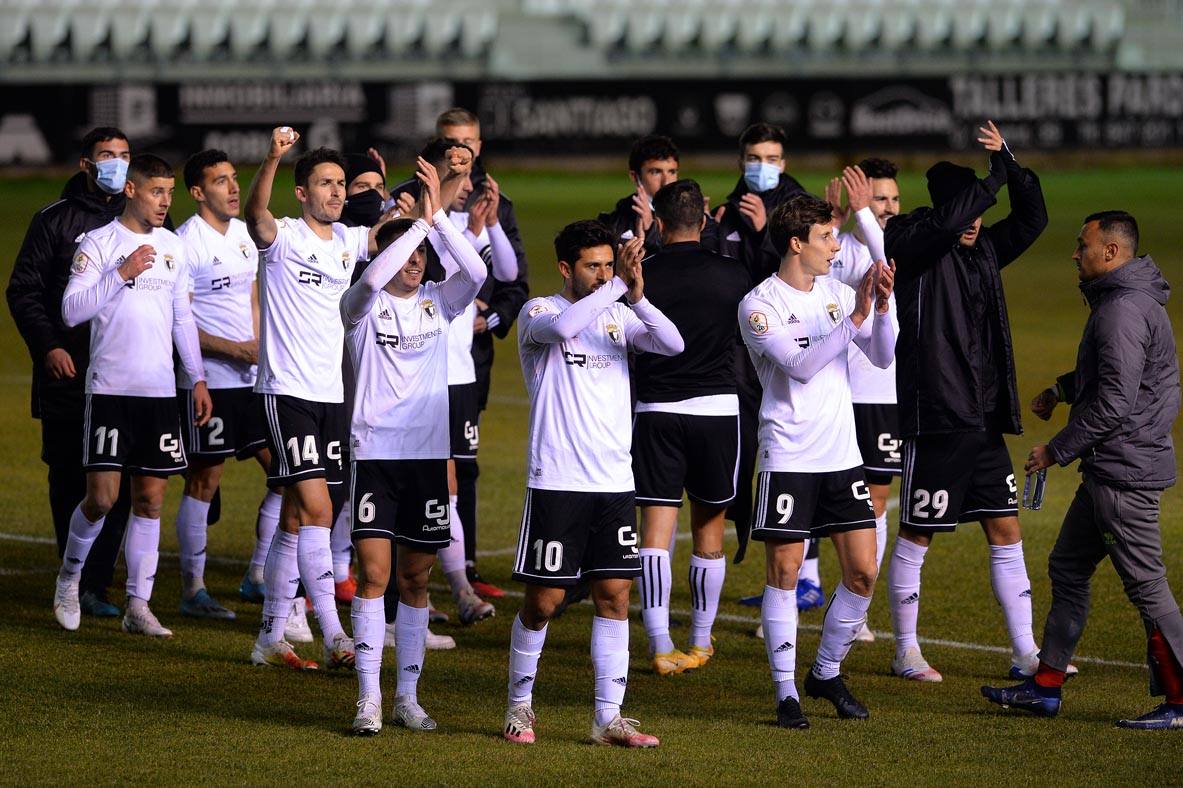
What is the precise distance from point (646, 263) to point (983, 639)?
2532mm

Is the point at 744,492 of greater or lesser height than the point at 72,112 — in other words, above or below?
below

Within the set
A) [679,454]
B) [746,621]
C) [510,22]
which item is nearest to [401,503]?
[679,454]

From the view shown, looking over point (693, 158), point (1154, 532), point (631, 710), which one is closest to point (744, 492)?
point (631, 710)

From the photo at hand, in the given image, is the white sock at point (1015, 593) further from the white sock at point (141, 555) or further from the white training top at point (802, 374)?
the white sock at point (141, 555)

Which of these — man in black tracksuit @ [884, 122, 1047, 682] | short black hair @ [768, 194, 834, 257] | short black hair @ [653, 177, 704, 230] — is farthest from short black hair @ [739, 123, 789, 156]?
short black hair @ [768, 194, 834, 257]

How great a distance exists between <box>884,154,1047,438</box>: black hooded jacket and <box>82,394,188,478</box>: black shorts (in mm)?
3610

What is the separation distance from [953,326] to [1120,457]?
41.7 inches

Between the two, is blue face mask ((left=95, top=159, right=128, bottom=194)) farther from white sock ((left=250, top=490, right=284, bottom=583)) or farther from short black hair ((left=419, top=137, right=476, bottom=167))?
white sock ((left=250, top=490, right=284, bottom=583))

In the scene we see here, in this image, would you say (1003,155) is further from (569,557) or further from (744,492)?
(569,557)

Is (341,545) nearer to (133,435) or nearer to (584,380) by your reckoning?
(133,435)

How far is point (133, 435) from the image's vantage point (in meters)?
8.37

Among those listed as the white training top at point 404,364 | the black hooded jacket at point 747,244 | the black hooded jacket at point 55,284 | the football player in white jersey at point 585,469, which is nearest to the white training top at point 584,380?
the football player in white jersey at point 585,469

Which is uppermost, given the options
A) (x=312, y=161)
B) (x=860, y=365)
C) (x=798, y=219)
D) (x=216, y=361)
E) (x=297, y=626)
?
(x=312, y=161)

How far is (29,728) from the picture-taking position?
257 inches
